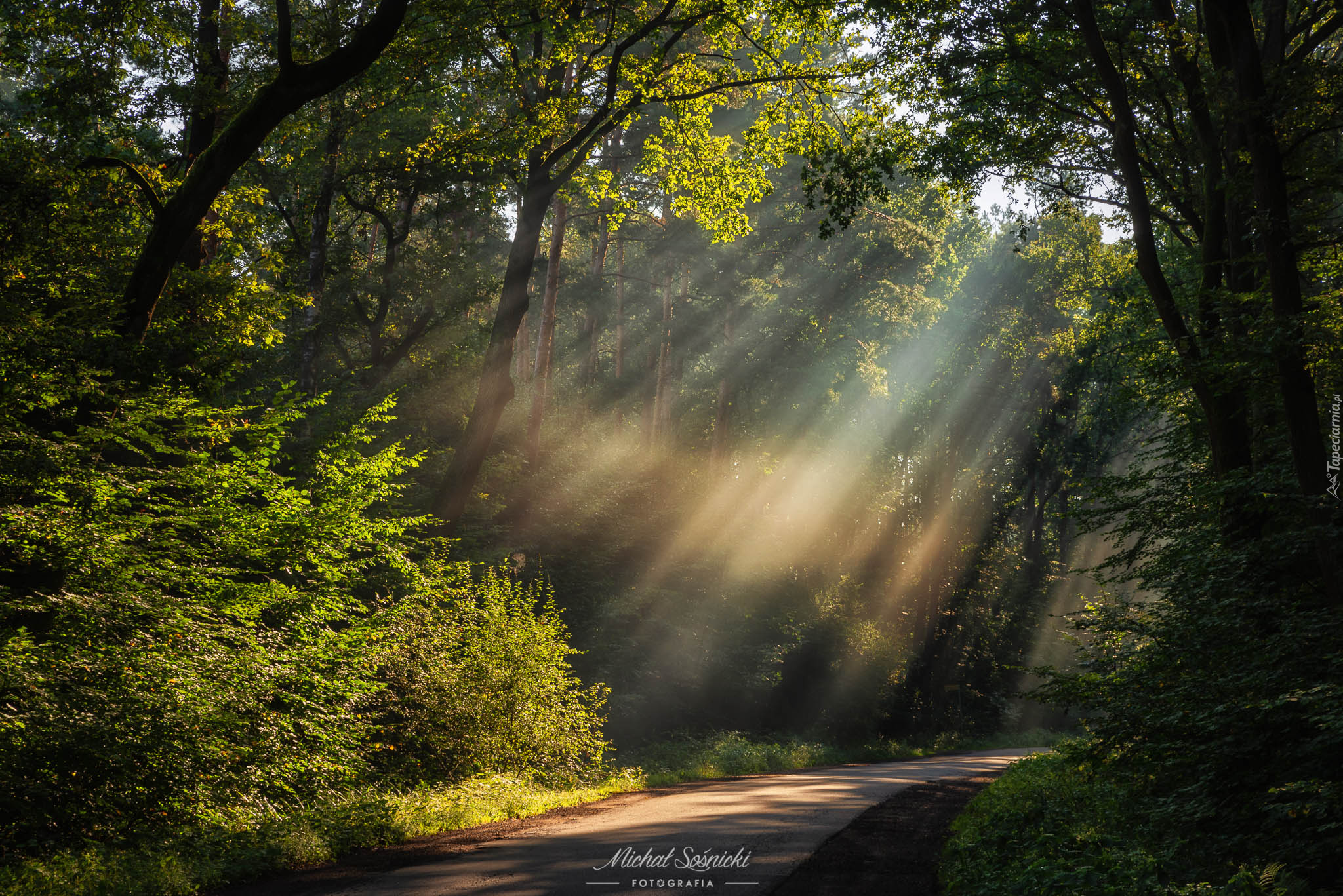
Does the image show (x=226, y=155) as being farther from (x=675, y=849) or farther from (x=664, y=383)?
(x=664, y=383)

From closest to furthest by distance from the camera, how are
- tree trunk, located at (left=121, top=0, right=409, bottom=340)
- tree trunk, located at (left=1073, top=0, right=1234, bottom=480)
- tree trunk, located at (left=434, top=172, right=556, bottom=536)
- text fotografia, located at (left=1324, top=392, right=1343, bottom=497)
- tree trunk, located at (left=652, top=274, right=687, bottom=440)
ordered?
text fotografia, located at (left=1324, top=392, right=1343, bottom=497) < tree trunk, located at (left=121, top=0, right=409, bottom=340) < tree trunk, located at (left=1073, top=0, right=1234, bottom=480) < tree trunk, located at (left=434, top=172, right=556, bottom=536) < tree trunk, located at (left=652, top=274, right=687, bottom=440)

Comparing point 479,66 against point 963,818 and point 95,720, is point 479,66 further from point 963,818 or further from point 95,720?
point 963,818

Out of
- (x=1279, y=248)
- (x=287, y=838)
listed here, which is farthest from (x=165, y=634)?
(x=1279, y=248)

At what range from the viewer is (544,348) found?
2641 centimetres

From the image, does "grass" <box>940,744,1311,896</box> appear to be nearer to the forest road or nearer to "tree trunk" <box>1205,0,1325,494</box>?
the forest road

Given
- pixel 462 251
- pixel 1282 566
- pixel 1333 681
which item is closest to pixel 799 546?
pixel 462 251

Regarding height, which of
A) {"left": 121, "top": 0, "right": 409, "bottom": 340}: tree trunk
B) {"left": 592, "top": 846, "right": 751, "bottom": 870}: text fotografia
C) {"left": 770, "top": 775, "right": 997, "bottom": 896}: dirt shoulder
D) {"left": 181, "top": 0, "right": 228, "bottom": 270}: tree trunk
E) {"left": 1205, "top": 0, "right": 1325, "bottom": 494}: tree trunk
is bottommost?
{"left": 770, "top": 775, "right": 997, "bottom": 896}: dirt shoulder

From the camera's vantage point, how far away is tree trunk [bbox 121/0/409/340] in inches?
434

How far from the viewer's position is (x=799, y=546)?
35906 millimetres

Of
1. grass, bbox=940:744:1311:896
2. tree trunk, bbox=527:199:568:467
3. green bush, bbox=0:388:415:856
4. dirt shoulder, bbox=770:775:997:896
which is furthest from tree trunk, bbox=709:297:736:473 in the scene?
green bush, bbox=0:388:415:856

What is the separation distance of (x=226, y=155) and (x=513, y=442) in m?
17.5

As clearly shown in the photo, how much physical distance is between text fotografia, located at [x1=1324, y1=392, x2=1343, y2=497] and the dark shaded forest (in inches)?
3.8

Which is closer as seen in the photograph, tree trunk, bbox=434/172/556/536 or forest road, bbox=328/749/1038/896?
forest road, bbox=328/749/1038/896

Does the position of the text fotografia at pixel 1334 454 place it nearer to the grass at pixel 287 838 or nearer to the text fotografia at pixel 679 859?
the text fotografia at pixel 679 859
